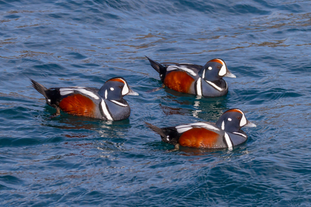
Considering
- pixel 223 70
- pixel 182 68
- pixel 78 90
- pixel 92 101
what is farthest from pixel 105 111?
pixel 223 70

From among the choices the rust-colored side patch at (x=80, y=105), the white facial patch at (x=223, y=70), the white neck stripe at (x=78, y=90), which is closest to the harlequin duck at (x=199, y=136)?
the rust-colored side patch at (x=80, y=105)

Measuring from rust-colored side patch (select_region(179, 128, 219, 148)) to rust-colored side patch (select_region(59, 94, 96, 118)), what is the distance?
2280 mm

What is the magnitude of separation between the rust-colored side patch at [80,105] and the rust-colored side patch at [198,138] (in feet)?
7.48

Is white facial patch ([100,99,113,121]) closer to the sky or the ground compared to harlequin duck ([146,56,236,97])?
closer to the ground

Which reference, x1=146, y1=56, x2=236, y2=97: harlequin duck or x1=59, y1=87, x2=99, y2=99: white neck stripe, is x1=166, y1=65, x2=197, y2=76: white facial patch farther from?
x1=59, y1=87, x2=99, y2=99: white neck stripe

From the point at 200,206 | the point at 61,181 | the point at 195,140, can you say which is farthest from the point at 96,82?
the point at 200,206

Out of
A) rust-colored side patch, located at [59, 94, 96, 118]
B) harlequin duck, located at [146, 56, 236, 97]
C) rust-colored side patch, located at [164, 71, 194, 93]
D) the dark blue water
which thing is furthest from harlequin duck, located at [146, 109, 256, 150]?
rust-colored side patch, located at [164, 71, 194, 93]

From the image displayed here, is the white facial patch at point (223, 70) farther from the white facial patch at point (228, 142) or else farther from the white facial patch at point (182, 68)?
the white facial patch at point (228, 142)

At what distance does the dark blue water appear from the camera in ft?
21.8

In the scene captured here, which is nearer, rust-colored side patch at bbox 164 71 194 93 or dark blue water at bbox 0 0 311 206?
dark blue water at bbox 0 0 311 206

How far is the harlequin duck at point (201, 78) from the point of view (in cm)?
1141

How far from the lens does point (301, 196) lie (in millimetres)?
6457

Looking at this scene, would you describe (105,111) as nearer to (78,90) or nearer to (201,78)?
(78,90)

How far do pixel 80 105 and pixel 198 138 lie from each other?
271 cm
